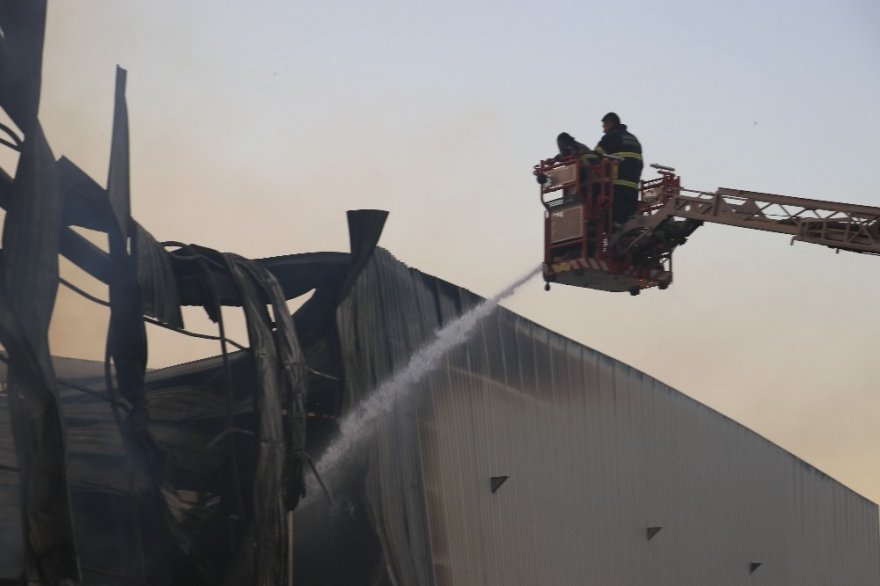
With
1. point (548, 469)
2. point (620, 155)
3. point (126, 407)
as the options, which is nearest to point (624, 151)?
point (620, 155)

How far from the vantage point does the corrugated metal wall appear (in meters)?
18.7

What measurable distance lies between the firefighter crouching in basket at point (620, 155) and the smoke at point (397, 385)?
2.95 metres

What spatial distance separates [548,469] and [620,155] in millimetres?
5235

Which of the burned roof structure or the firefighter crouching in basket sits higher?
the firefighter crouching in basket

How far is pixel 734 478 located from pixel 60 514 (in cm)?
1858

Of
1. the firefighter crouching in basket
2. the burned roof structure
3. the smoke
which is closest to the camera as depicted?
the burned roof structure

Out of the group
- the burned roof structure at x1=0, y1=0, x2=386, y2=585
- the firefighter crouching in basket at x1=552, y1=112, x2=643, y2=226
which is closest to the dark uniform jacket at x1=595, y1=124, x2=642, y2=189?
the firefighter crouching in basket at x1=552, y1=112, x2=643, y2=226

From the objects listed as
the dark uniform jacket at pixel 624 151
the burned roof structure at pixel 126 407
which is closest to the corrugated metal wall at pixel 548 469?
the burned roof structure at pixel 126 407

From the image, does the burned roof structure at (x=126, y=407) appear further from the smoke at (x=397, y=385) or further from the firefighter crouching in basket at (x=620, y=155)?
the firefighter crouching in basket at (x=620, y=155)

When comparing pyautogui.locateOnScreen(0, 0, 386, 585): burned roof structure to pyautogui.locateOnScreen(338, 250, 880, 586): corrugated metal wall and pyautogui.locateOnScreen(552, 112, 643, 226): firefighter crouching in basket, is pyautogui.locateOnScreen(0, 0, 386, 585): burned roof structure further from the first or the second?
pyautogui.locateOnScreen(552, 112, 643, 226): firefighter crouching in basket

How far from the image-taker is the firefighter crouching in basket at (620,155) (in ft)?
76.5

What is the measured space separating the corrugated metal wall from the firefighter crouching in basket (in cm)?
236

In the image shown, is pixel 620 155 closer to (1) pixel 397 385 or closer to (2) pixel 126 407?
(1) pixel 397 385

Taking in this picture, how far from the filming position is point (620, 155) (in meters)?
23.5
